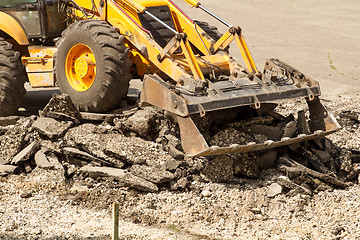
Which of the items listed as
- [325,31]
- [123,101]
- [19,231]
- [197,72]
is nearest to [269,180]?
[197,72]

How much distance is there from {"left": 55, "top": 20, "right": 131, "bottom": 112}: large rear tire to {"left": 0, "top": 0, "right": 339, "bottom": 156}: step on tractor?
0.04 feet

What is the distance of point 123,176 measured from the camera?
7055mm

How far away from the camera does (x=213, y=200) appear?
679 cm

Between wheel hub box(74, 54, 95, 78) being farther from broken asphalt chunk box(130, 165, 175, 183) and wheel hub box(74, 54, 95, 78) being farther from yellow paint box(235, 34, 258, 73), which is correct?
yellow paint box(235, 34, 258, 73)

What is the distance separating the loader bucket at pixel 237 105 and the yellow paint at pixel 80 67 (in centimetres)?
91

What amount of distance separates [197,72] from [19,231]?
9.16ft

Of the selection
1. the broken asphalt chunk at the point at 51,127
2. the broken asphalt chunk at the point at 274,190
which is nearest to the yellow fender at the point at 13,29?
the broken asphalt chunk at the point at 51,127

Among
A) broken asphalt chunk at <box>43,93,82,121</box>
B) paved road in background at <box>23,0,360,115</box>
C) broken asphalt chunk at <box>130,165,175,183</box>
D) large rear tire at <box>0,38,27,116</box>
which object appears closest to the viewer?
broken asphalt chunk at <box>130,165,175,183</box>

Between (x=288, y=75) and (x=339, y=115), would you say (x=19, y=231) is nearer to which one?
(x=288, y=75)

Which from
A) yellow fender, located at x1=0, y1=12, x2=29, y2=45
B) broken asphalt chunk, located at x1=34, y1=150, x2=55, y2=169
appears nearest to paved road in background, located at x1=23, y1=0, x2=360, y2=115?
yellow fender, located at x1=0, y1=12, x2=29, y2=45

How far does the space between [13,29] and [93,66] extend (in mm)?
1788

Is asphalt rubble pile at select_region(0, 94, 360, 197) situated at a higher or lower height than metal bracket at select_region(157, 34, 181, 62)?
lower

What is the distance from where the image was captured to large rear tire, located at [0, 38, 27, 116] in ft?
28.0

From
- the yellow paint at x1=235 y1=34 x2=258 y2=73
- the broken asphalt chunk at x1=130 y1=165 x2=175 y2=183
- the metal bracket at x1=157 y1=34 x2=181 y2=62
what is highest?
the metal bracket at x1=157 y1=34 x2=181 y2=62
